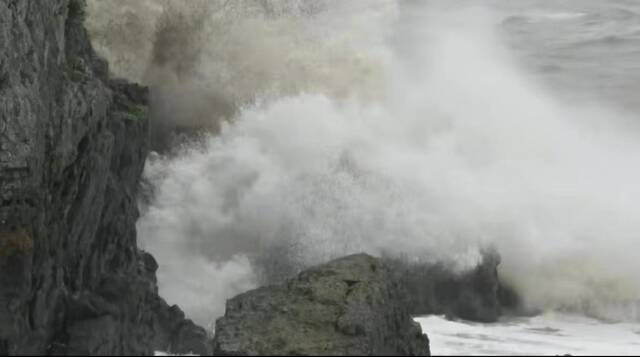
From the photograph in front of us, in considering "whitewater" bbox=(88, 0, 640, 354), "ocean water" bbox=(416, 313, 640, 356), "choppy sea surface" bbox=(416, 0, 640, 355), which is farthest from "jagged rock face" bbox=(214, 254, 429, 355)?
"whitewater" bbox=(88, 0, 640, 354)

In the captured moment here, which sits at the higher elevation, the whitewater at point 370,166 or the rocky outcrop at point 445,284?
the whitewater at point 370,166

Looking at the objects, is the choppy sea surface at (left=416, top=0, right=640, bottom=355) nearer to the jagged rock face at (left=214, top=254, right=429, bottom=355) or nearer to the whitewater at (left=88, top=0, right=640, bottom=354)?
the whitewater at (left=88, top=0, right=640, bottom=354)

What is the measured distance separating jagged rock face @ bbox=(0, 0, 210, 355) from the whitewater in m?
4.26

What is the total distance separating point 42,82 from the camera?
15.9 meters

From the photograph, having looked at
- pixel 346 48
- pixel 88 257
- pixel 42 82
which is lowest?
pixel 88 257

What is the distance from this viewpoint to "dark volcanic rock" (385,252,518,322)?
23156 millimetres

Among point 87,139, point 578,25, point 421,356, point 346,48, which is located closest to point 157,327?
point 87,139

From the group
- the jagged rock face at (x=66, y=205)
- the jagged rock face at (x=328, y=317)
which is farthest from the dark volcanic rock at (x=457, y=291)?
the jagged rock face at (x=328, y=317)

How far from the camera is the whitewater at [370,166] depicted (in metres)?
24.9

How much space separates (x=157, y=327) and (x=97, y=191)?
353 cm

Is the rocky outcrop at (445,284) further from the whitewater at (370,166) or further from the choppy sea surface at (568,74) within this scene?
the choppy sea surface at (568,74)

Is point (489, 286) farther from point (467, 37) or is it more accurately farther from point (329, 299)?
point (467, 37)

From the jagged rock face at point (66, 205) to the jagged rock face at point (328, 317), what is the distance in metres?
5.06

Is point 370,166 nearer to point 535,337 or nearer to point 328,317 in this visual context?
point 535,337
